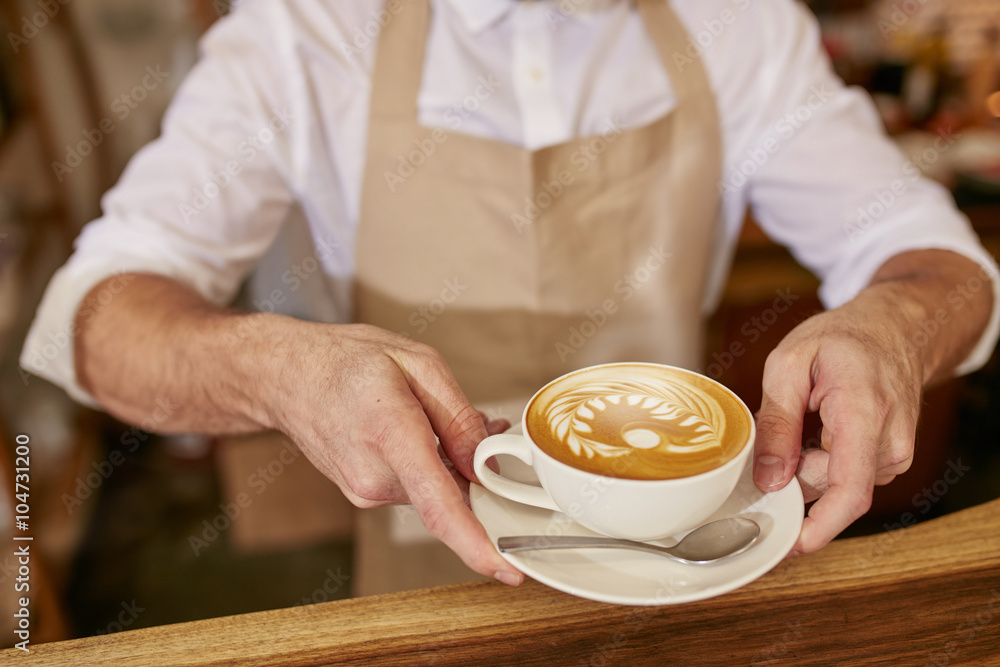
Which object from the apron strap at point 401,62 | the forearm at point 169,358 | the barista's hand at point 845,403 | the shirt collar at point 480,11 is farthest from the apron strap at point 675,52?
the forearm at point 169,358

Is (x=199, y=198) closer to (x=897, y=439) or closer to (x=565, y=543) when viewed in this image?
(x=565, y=543)

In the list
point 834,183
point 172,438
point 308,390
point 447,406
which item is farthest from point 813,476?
point 172,438

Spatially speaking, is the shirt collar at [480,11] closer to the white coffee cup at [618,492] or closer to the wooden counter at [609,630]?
the white coffee cup at [618,492]

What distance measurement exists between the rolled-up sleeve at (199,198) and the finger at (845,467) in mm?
1044

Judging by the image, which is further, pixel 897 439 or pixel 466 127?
pixel 466 127

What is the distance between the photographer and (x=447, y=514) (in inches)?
27.7

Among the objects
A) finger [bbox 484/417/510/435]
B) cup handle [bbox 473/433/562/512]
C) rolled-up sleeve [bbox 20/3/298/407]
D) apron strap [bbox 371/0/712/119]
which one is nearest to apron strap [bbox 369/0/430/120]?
apron strap [bbox 371/0/712/119]

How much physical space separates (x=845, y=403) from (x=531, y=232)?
0.70 metres

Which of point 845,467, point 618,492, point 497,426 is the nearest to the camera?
point 618,492

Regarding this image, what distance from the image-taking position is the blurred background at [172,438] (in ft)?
7.46

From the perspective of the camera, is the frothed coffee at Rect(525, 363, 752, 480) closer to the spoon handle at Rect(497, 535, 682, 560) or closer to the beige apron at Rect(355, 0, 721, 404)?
the spoon handle at Rect(497, 535, 682, 560)

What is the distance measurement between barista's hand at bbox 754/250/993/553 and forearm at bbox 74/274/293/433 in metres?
0.67

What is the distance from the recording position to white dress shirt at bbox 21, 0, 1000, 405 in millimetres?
1276

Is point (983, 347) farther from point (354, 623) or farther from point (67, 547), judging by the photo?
point (67, 547)
